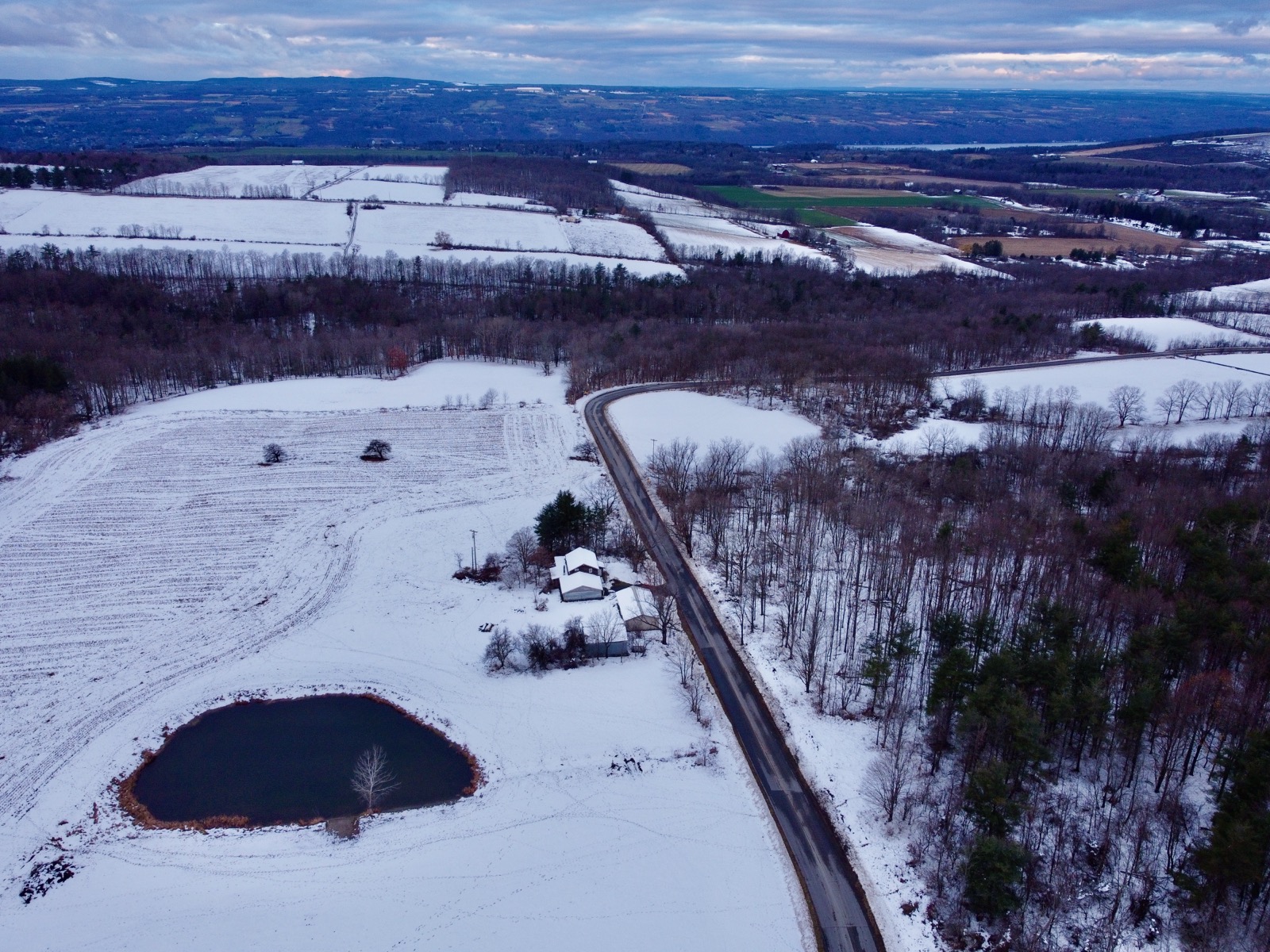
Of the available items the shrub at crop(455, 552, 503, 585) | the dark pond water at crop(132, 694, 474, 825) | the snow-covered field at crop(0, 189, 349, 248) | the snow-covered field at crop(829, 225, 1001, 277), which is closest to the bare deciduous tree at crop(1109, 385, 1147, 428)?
the shrub at crop(455, 552, 503, 585)

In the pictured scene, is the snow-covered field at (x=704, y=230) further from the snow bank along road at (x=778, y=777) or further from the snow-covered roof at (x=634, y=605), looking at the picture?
the snow-covered roof at (x=634, y=605)

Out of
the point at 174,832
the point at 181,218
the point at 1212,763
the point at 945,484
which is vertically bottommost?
the point at 174,832

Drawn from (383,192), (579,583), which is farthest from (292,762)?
(383,192)

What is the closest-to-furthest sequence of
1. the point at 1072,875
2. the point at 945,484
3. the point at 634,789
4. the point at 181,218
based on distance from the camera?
the point at 1072,875 < the point at 634,789 < the point at 945,484 < the point at 181,218

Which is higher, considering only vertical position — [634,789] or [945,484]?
[945,484]

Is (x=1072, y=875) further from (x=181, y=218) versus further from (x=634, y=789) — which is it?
(x=181, y=218)

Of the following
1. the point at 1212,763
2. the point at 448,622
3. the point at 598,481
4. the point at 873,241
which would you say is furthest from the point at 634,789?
the point at 873,241

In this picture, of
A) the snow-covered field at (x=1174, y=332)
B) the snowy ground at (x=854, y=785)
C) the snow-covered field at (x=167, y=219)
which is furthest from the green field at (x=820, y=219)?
the snowy ground at (x=854, y=785)
